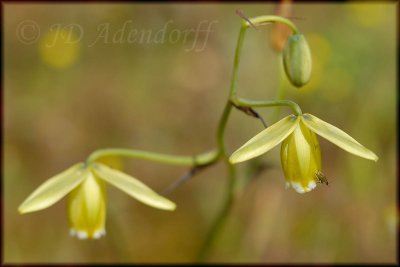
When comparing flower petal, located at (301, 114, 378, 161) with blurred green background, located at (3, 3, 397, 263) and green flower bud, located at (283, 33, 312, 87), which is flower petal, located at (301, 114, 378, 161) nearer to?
green flower bud, located at (283, 33, 312, 87)

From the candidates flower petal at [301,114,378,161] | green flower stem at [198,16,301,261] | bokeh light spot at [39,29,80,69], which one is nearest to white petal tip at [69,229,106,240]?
green flower stem at [198,16,301,261]

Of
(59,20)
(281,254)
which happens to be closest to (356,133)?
(281,254)

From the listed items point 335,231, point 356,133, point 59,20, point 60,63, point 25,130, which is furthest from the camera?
point 59,20

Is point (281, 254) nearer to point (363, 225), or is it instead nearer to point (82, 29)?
point (363, 225)

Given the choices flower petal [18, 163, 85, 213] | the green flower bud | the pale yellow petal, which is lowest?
the pale yellow petal

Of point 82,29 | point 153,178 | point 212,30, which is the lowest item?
point 153,178

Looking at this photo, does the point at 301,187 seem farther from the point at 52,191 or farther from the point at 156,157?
the point at 52,191
